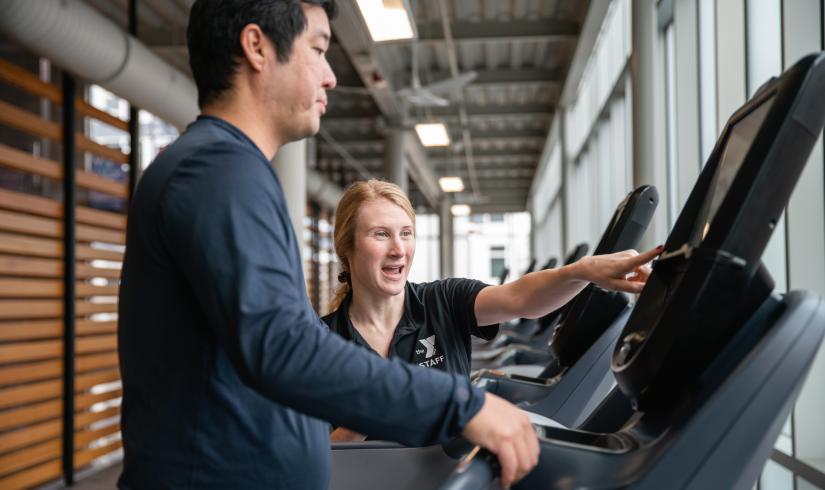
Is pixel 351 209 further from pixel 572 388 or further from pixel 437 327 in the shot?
pixel 572 388

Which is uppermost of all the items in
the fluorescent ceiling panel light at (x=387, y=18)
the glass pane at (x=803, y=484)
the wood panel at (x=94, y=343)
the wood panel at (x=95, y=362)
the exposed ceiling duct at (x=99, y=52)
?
the fluorescent ceiling panel light at (x=387, y=18)

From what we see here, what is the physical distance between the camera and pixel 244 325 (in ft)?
3.25

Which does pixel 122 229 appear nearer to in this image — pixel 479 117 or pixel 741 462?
pixel 741 462

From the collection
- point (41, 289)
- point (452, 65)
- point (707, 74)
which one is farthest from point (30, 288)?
point (452, 65)

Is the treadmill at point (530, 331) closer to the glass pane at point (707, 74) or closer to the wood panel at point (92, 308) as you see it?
the glass pane at point (707, 74)

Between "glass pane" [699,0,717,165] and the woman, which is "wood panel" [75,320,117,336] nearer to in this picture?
the woman

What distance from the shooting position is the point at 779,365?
3.32 feet

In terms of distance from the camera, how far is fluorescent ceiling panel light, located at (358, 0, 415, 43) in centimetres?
505

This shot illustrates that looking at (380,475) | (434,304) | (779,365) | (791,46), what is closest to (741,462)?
(779,365)

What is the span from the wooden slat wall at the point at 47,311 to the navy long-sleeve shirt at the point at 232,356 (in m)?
3.97

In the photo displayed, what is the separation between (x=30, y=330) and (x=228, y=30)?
14.0ft

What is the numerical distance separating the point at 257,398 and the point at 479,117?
40.1ft

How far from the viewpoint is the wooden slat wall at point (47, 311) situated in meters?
4.62

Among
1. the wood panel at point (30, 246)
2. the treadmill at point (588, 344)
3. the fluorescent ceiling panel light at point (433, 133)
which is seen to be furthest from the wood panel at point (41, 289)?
the fluorescent ceiling panel light at point (433, 133)
